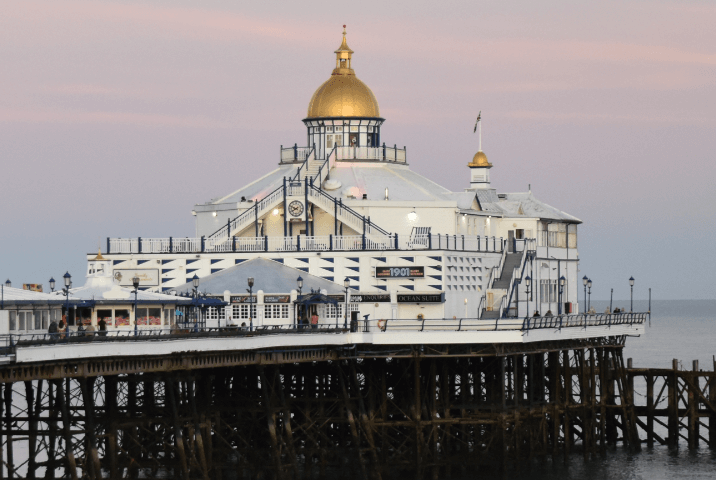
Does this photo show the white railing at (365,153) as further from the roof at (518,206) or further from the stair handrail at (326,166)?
the roof at (518,206)

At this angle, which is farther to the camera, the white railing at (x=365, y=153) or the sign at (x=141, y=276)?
the white railing at (x=365, y=153)

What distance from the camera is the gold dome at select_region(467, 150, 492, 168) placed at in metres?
115

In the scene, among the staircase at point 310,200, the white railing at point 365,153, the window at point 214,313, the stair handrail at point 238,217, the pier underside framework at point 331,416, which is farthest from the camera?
the white railing at point 365,153

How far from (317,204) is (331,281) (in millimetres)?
8116

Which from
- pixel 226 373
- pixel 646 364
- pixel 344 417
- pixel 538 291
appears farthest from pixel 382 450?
pixel 646 364

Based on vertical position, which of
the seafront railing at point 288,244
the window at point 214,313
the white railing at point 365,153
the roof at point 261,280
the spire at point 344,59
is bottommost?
the window at point 214,313

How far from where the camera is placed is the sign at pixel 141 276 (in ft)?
304

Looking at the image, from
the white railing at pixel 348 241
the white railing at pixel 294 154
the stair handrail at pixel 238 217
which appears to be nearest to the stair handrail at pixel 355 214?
the white railing at pixel 348 241

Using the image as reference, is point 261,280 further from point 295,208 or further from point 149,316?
point 149,316

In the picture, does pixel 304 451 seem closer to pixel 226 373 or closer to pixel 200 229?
pixel 226 373

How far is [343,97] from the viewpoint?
Answer: 4129 inches

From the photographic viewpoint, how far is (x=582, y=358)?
88812mm

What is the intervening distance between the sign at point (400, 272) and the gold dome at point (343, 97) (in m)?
16.7

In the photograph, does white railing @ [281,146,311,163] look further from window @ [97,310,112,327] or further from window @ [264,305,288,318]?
window @ [97,310,112,327]
